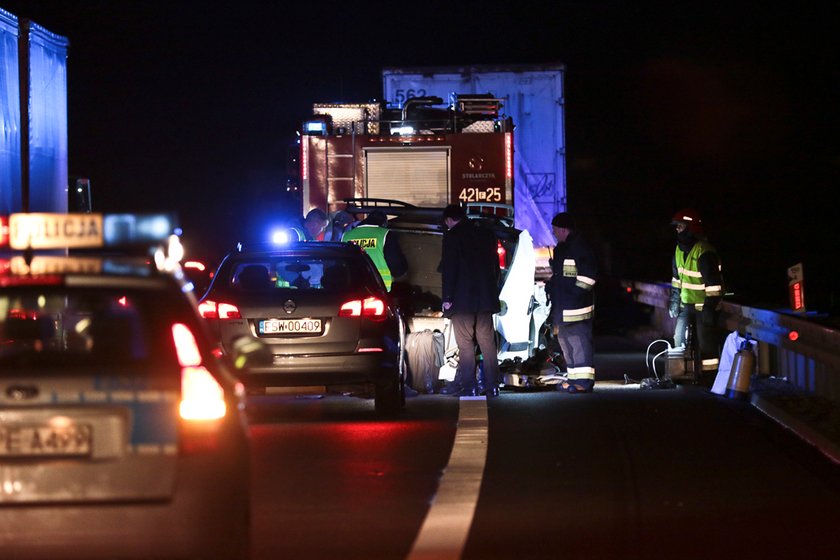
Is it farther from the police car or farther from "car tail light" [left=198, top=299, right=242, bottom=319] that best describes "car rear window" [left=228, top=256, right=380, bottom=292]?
the police car

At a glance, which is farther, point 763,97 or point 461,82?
point 763,97

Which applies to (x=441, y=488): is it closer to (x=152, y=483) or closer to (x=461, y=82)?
(x=152, y=483)

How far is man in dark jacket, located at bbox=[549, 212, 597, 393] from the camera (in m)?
15.3

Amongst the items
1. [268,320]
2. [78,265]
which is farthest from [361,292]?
[78,265]

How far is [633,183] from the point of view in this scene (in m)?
58.5

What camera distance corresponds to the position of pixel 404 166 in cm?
2180

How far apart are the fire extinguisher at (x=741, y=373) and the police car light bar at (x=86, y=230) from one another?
8.98 meters

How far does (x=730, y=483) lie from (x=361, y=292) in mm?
4117

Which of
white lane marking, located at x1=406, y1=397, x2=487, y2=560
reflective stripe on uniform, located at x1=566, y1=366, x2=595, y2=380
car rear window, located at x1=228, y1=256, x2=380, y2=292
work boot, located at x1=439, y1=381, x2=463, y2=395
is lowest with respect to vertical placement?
white lane marking, located at x1=406, y1=397, x2=487, y2=560

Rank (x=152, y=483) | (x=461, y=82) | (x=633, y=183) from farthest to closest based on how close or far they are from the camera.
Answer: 1. (x=633, y=183)
2. (x=461, y=82)
3. (x=152, y=483)

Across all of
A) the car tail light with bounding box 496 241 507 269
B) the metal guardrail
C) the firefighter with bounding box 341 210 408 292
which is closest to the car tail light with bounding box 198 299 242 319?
the firefighter with bounding box 341 210 408 292

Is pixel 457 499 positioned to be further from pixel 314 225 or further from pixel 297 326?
pixel 314 225

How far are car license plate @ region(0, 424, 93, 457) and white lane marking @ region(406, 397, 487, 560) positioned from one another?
6.72 ft

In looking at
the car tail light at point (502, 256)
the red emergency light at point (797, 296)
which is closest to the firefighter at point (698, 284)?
the red emergency light at point (797, 296)
